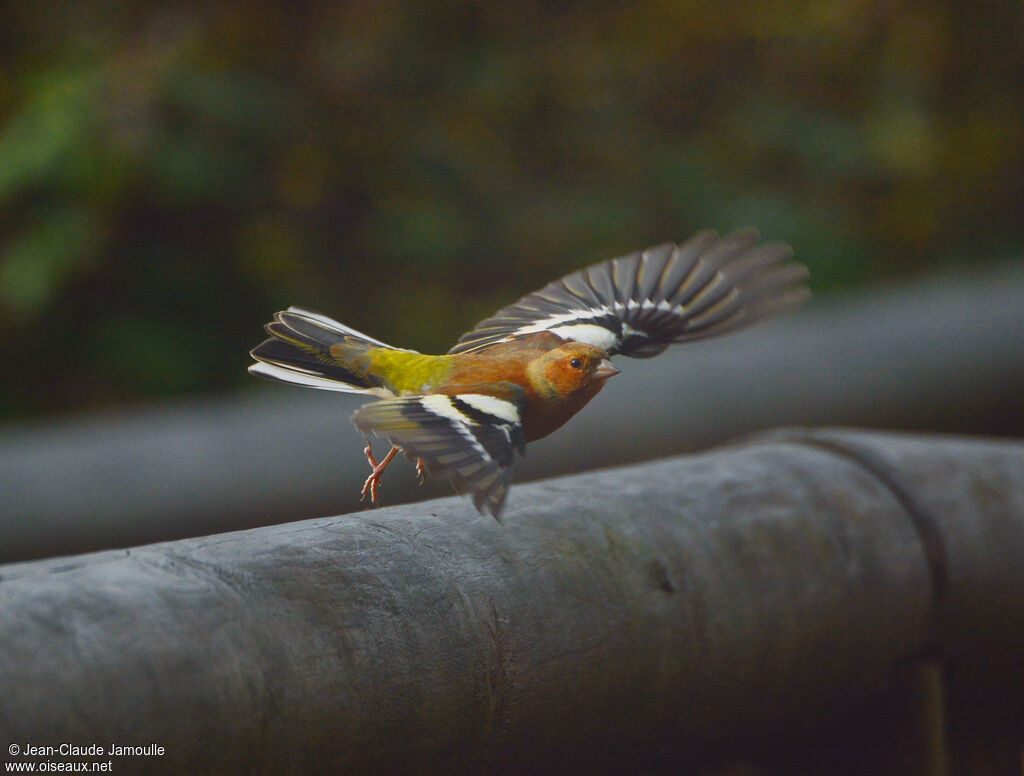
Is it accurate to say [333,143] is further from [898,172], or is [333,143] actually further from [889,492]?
[889,492]

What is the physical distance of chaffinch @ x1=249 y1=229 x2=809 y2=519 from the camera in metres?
1.12

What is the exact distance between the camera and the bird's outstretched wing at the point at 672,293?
158 centimetres

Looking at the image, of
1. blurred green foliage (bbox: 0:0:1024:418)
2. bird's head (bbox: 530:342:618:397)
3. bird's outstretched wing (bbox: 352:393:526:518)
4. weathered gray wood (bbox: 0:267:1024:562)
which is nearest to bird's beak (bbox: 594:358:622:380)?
bird's head (bbox: 530:342:618:397)

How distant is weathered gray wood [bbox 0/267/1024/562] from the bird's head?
1.76 meters

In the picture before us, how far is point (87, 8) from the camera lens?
4902mm

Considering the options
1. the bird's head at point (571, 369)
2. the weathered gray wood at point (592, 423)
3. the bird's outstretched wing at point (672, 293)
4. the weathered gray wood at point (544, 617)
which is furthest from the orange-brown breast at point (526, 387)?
the weathered gray wood at point (592, 423)

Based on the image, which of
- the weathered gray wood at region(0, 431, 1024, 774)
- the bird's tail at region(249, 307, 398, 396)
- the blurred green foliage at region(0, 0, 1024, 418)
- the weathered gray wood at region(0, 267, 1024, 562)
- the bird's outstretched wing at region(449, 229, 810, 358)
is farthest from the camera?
the blurred green foliage at region(0, 0, 1024, 418)

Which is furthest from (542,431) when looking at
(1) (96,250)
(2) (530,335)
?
(1) (96,250)

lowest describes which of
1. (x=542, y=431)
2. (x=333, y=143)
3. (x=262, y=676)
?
(x=262, y=676)

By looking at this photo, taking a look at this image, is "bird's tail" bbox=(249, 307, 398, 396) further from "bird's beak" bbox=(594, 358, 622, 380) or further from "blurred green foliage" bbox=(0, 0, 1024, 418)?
"blurred green foliage" bbox=(0, 0, 1024, 418)

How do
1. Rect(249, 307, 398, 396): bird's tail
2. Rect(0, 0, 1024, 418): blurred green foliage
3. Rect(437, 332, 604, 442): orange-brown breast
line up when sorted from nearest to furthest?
Rect(437, 332, 604, 442): orange-brown breast
Rect(249, 307, 398, 396): bird's tail
Rect(0, 0, 1024, 418): blurred green foliage

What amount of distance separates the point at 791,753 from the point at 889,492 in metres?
0.40

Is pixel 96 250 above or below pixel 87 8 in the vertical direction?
below

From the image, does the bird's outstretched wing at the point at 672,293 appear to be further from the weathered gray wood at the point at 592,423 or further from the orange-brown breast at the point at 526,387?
the weathered gray wood at the point at 592,423
